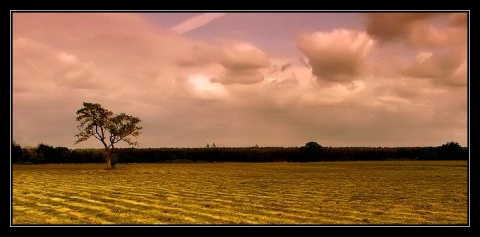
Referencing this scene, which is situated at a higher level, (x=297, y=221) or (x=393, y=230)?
(x=393, y=230)

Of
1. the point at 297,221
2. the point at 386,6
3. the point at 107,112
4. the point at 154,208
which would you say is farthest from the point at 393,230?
the point at 107,112

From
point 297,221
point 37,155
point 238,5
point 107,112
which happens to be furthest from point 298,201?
point 37,155

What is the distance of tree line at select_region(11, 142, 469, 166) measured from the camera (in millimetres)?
105250

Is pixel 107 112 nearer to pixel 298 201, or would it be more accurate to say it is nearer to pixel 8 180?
pixel 298 201

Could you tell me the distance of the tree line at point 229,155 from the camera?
10525cm

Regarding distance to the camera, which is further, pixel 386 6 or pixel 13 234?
pixel 386 6

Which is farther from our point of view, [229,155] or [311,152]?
[311,152]

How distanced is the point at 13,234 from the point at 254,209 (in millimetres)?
11389

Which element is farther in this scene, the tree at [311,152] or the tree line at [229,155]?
the tree at [311,152]

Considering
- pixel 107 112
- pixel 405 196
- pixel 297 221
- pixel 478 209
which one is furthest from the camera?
pixel 107 112

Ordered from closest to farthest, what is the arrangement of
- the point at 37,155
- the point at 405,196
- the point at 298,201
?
1. the point at 298,201
2. the point at 405,196
3. the point at 37,155

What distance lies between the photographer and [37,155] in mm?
103250

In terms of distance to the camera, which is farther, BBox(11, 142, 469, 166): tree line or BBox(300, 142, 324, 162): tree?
BBox(300, 142, 324, 162): tree

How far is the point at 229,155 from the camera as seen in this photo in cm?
12256
